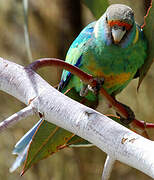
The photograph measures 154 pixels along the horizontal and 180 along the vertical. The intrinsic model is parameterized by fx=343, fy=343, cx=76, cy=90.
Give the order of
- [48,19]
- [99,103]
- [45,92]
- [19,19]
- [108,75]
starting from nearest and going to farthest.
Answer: [45,92], [108,75], [99,103], [48,19], [19,19]

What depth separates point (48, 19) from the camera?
2.07 metres

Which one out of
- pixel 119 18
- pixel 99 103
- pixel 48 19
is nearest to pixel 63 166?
pixel 48 19

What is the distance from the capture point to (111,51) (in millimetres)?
1025

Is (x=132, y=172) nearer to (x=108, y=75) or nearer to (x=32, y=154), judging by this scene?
(x=108, y=75)

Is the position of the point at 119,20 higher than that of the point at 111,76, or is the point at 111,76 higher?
the point at 119,20

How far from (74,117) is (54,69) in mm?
1618

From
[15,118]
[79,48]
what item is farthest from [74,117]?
[79,48]

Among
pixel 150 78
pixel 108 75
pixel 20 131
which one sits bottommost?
pixel 20 131

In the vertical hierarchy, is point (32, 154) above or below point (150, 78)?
above

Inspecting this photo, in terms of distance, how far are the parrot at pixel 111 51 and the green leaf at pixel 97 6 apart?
2cm

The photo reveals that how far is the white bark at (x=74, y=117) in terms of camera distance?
0.50m

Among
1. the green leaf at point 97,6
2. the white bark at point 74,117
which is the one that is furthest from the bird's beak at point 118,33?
the white bark at point 74,117

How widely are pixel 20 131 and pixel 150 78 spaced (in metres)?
0.90

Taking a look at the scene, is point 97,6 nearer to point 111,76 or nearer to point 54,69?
point 111,76
